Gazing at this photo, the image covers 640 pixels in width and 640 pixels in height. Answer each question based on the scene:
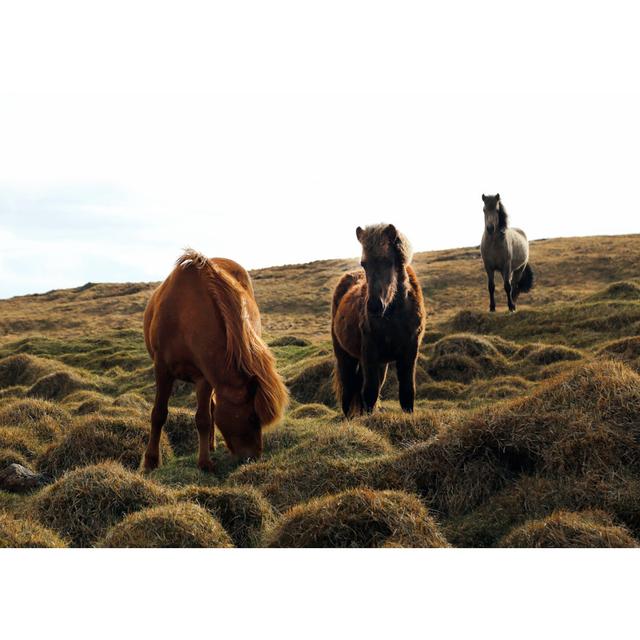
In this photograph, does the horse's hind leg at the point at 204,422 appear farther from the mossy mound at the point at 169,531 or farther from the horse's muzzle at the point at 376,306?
the mossy mound at the point at 169,531

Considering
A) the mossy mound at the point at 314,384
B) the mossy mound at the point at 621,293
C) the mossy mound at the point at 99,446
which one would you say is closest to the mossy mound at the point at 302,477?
the mossy mound at the point at 99,446

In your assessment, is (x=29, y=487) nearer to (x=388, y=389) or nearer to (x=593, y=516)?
(x=593, y=516)

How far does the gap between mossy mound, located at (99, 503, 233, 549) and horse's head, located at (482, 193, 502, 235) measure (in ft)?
54.3

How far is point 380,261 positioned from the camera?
8547 mm

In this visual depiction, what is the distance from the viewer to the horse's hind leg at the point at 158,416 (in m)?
8.34

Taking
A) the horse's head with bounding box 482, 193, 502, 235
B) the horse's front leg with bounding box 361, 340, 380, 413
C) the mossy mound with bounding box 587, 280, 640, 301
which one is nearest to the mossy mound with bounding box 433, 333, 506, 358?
the horse's front leg with bounding box 361, 340, 380, 413

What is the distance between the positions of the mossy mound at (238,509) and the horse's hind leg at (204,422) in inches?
72.7

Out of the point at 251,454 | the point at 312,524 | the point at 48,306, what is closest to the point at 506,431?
the point at 312,524

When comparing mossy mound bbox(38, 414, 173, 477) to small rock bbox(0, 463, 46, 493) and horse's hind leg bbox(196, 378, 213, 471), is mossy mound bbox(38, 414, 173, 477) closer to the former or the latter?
small rock bbox(0, 463, 46, 493)

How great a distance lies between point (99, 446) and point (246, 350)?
2760 mm

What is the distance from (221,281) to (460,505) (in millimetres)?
3986

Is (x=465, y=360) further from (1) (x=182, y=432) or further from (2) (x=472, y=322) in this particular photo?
(1) (x=182, y=432)

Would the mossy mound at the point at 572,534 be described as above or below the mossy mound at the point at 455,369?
above

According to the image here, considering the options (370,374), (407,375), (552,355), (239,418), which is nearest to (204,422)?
(239,418)
